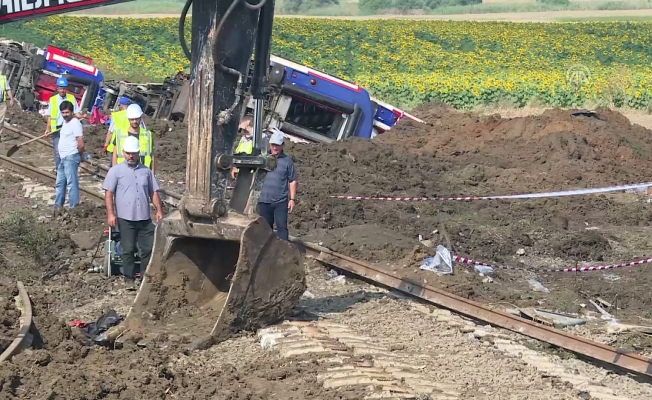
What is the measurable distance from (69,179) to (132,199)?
4.64m

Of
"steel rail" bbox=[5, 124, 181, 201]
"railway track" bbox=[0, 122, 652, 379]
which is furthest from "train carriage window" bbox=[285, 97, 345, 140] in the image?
"railway track" bbox=[0, 122, 652, 379]

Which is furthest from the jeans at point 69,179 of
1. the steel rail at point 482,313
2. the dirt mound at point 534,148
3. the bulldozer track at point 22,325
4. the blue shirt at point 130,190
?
the dirt mound at point 534,148

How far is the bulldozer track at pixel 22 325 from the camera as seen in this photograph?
26.7ft

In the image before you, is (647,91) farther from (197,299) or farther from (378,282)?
(197,299)

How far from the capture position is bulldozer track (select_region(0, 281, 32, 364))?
813 centimetres

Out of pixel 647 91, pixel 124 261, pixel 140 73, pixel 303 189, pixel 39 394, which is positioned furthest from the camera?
pixel 140 73

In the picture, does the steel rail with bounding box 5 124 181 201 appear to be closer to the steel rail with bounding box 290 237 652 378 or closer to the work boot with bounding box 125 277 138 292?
the steel rail with bounding box 290 237 652 378

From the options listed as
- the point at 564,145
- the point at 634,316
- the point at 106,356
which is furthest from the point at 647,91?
the point at 106,356

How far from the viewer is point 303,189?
17.9 m

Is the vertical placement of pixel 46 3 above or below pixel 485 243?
above

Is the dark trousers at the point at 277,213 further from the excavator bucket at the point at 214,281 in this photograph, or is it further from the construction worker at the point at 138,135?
the excavator bucket at the point at 214,281

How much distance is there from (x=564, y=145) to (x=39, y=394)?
55.9 ft

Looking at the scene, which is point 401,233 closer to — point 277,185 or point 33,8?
point 277,185

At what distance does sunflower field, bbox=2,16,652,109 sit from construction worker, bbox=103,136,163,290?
25.2 meters
